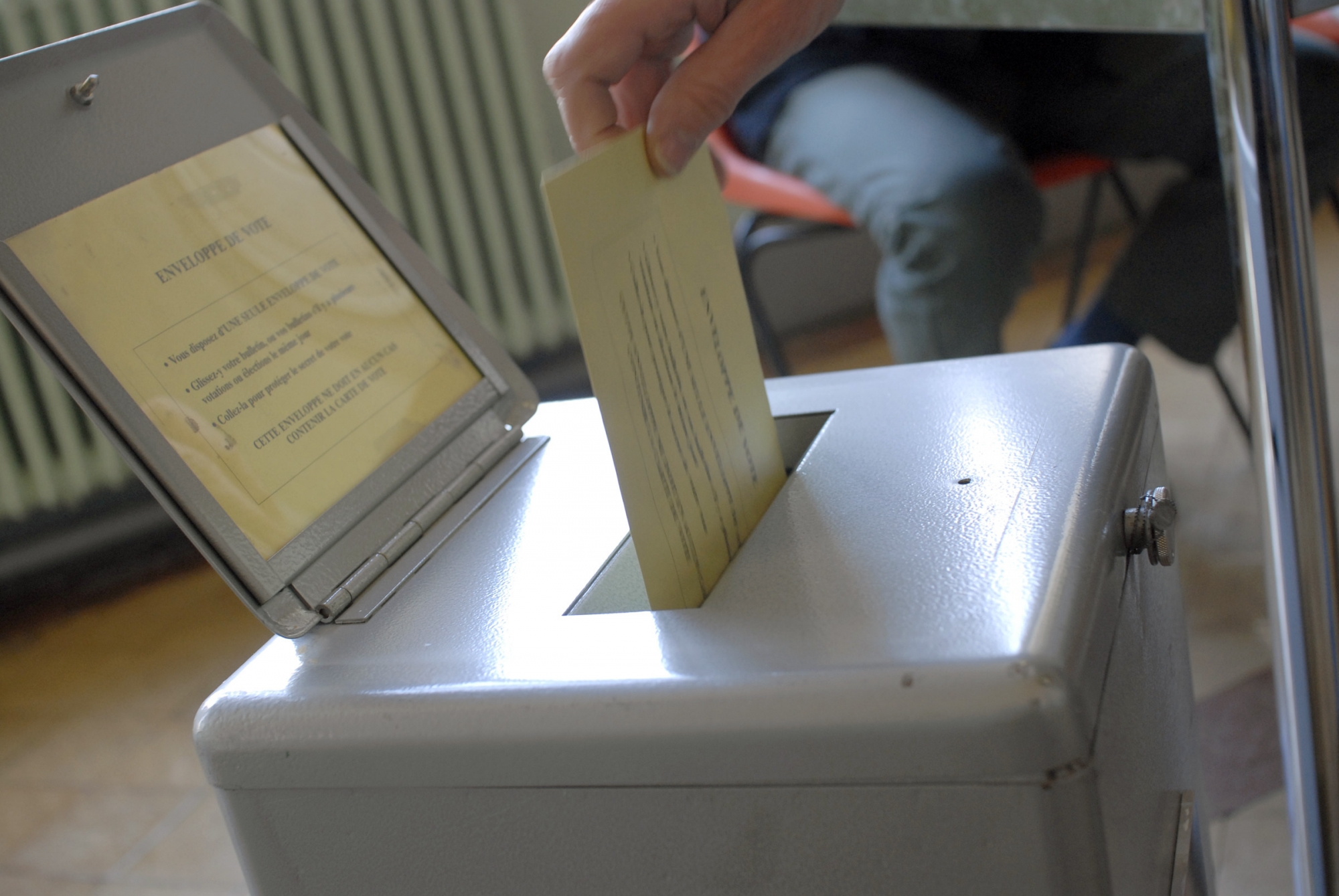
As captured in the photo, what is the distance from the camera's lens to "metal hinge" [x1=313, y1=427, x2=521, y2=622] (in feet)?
1.67

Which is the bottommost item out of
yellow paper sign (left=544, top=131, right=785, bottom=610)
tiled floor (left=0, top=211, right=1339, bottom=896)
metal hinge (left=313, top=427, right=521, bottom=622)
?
tiled floor (left=0, top=211, right=1339, bottom=896)

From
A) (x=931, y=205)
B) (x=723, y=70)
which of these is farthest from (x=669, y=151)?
(x=931, y=205)

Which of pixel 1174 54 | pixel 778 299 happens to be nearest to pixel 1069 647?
pixel 1174 54

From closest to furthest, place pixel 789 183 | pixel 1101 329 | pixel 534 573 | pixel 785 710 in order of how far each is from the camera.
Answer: pixel 785 710, pixel 534 573, pixel 789 183, pixel 1101 329

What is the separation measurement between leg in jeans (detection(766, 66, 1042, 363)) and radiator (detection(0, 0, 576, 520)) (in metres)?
0.90

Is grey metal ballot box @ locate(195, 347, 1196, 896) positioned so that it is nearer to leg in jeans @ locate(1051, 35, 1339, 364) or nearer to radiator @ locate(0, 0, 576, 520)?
leg in jeans @ locate(1051, 35, 1339, 364)

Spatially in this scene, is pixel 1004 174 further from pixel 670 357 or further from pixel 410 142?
pixel 410 142

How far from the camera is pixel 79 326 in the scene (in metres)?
0.48

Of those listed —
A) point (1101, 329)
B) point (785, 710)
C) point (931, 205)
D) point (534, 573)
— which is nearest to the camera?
point (785, 710)

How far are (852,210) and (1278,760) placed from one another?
0.68 meters

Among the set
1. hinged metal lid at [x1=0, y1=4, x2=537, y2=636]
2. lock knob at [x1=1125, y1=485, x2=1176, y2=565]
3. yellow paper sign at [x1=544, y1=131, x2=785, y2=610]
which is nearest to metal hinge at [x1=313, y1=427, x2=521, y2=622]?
hinged metal lid at [x1=0, y1=4, x2=537, y2=636]

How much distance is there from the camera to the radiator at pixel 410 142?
203 centimetres

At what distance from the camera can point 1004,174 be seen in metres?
1.27

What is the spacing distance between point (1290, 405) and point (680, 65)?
0.30 meters
